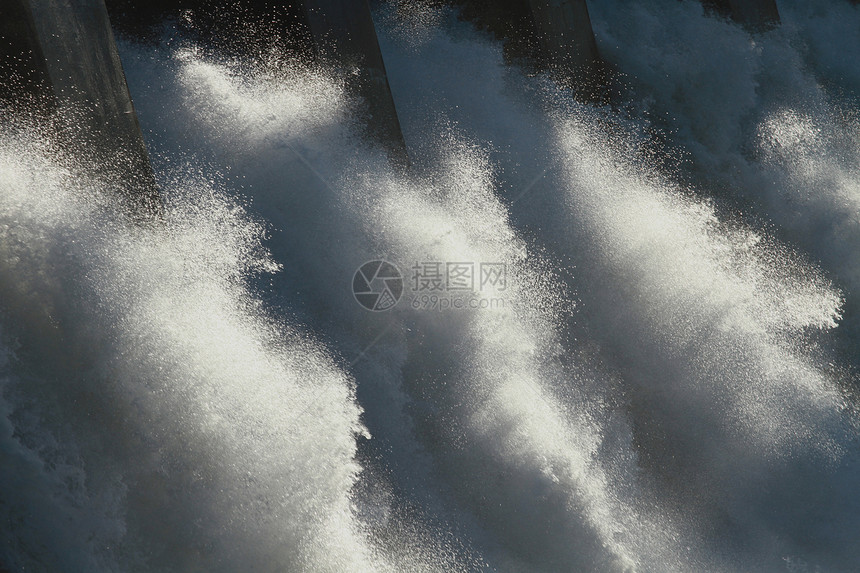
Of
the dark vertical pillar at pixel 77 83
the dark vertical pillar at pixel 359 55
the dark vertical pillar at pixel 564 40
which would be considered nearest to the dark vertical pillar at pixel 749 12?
the dark vertical pillar at pixel 564 40

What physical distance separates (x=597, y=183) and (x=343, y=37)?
1654mm

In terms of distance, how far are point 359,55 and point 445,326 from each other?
5.25ft

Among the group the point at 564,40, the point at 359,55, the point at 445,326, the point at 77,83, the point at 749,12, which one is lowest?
the point at 77,83

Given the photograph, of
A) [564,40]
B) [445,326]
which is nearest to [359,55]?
[564,40]

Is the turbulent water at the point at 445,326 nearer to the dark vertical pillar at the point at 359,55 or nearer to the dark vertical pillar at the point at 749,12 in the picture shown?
the dark vertical pillar at the point at 359,55

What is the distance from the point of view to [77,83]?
2520mm

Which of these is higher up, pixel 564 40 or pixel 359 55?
pixel 564 40

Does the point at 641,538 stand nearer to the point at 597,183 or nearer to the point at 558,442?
the point at 558,442

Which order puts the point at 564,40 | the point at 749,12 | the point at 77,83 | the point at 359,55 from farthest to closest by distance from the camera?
the point at 749,12 < the point at 564,40 < the point at 359,55 < the point at 77,83

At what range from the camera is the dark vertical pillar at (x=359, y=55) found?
273cm

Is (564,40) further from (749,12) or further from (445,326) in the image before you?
(445,326)

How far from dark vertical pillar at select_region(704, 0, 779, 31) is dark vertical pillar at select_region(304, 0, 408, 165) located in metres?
2.13

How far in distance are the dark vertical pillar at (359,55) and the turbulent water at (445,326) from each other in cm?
10

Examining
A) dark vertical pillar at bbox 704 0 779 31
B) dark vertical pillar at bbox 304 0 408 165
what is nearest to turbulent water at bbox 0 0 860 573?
dark vertical pillar at bbox 304 0 408 165
